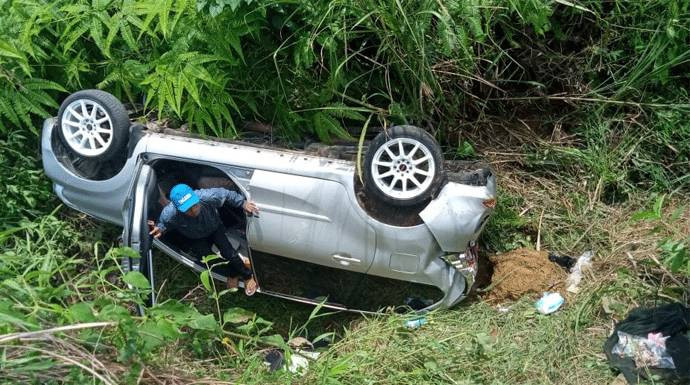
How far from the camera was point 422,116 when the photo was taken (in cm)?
507

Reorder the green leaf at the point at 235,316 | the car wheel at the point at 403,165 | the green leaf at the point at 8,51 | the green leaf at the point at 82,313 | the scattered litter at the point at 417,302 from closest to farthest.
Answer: the green leaf at the point at 82,313, the green leaf at the point at 235,316, the car wheel at the point at 403,165, the scattered litter at the point at 417,302, the green leaf at the point at 8,51

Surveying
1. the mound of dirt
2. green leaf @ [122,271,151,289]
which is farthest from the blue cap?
the mound of dirt

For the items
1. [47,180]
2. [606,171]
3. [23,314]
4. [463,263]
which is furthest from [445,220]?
[47,180]

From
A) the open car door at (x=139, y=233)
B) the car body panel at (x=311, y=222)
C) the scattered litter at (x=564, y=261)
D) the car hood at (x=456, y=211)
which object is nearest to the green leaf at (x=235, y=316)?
the open car door at (x=139, y=233)

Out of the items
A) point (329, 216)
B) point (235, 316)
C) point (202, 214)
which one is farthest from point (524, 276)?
point (202, 214)

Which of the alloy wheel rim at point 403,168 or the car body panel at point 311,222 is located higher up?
the alloy wheel rim at point 403,168

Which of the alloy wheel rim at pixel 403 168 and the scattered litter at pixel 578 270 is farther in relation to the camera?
the scattered litter at pixel 578 270

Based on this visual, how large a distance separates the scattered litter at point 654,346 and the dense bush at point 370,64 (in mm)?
1414

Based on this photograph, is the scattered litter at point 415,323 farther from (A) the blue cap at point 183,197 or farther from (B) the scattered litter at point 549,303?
(A) the blue cap at point 183,197

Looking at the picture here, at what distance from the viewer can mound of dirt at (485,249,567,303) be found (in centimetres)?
491

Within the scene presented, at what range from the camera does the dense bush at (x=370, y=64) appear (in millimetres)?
4727

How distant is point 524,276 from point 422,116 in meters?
1.31

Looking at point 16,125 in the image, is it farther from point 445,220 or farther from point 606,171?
point 606,171

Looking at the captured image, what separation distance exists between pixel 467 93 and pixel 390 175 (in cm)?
120
